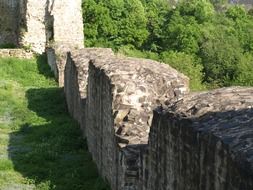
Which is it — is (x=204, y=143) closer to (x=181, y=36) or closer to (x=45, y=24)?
(x=45, y=24)

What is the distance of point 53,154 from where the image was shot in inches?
377

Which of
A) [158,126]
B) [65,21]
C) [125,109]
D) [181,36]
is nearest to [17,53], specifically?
[65,21]

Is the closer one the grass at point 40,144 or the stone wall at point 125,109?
the stone wall at point 125,109

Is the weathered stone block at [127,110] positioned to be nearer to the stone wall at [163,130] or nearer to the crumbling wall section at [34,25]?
the stone wall at [163,130]

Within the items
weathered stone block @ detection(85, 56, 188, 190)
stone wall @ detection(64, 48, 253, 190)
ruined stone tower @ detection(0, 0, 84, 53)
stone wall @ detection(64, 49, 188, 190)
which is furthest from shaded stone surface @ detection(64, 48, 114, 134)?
ruined stone tower @ detection(0, 0, 84, 53)

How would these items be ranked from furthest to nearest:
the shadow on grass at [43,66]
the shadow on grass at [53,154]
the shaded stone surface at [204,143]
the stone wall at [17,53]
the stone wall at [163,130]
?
the stone wall at [17,53] < the shadow on grass at [43,66] < the shadow on grass at [53,154] < the stone wall at [163,130] < the shaded stone surface at [204,143]

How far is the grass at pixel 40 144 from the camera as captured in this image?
27.1 feet

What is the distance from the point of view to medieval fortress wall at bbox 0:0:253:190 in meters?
4.01

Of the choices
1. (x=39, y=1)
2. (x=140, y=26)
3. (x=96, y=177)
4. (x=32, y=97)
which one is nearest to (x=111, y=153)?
(x=96, y=177)

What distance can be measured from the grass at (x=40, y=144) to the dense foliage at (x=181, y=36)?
18.7m

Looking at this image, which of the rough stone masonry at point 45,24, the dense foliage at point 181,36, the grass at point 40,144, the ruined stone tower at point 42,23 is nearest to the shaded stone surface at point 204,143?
the grass at point 40,144

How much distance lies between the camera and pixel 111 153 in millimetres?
7586

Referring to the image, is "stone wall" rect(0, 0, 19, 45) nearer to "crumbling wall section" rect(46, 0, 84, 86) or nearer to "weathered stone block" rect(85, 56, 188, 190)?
"crumbling wall section" rect(46, 0, 84, 86)

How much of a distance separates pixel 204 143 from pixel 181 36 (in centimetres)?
3662
